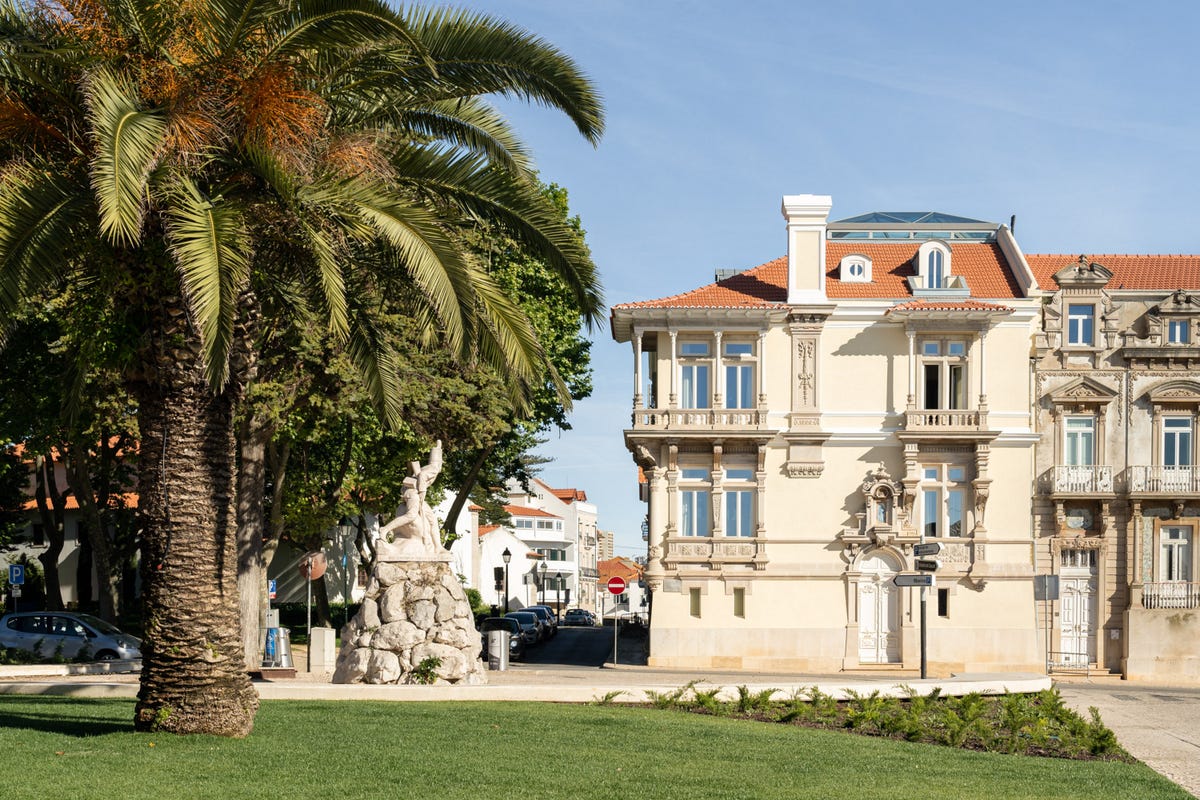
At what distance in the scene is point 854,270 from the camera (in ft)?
138

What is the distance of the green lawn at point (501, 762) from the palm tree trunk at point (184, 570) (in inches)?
16.4

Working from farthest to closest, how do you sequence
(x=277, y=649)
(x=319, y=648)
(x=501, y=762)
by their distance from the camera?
(x=277, y=649), (x=319, y=648), (x=501, y=762)

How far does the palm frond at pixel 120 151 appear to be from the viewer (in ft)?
41.9

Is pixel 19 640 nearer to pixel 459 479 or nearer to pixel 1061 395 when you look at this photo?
pixel 459 479

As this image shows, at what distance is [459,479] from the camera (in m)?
45.5

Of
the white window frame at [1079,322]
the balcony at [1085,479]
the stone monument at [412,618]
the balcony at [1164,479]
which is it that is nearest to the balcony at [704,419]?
the balcony at [1085,479]

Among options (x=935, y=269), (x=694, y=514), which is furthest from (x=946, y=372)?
(x=694, y=514)

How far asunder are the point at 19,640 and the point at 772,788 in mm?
28601

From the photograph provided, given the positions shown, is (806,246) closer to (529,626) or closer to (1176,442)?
(1176,442)

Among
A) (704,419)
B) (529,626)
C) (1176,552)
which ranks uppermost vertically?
(704,419)

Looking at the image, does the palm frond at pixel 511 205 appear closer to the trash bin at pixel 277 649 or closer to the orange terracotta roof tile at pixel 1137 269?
the trash bin at pixel 277 649

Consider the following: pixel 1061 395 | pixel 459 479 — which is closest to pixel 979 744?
pixel 1061 395

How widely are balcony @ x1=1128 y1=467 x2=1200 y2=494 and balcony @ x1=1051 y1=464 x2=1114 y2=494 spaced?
2.12 ft

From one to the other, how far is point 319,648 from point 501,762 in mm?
18849
